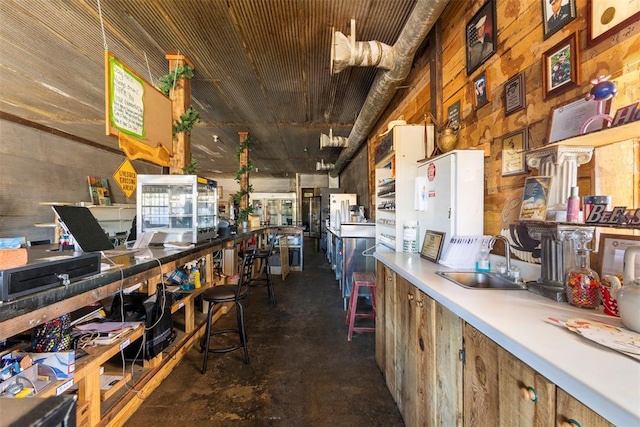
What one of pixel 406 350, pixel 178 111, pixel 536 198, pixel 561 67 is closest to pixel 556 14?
pixel 561 67

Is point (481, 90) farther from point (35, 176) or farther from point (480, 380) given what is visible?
point (35, 176)

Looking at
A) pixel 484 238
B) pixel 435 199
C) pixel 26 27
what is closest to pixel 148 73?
pixel 26 27

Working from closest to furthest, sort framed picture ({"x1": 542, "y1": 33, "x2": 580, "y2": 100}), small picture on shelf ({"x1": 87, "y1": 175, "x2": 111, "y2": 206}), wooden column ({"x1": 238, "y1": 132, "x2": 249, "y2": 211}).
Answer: framed picture ({"x1": 542, "y1": 33, "x2": 580, "y2": 100}) < wooden column ({"x1": 238, "y1": 132, "x2": 249, "y2": 211}) < small picture on shelf ({"x1": 87, "y1": 175, "x2": 111, "y2": 206})

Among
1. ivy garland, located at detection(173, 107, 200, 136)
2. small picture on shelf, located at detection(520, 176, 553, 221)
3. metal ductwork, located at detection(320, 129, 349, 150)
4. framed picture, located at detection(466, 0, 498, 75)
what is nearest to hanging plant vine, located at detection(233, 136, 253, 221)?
metal ductwork, located at detection(320, 129, 349, 150)

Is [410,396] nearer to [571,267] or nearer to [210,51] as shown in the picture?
[571,267]

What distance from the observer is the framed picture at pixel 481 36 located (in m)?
1.81

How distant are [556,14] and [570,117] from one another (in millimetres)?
545

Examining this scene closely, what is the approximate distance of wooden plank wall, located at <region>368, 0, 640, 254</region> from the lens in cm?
106

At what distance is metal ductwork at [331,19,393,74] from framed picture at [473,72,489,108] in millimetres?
1182

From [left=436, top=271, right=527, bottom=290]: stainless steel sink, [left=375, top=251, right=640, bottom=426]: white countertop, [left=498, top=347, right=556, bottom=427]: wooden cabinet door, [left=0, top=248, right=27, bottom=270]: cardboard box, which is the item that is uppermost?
[left=0, top=248, right=27, bottom=270]: cardboard box

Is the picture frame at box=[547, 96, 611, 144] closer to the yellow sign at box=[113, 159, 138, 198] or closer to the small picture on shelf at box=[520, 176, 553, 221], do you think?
the small picture on shelf at box=[520, 176, 553, 221]

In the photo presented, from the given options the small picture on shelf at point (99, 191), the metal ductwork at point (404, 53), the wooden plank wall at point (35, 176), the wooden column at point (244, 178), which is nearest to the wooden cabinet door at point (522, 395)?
the metal ductwork at point (404, 53)

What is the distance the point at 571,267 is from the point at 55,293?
2257 millimetres

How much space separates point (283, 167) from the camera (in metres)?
11.3
